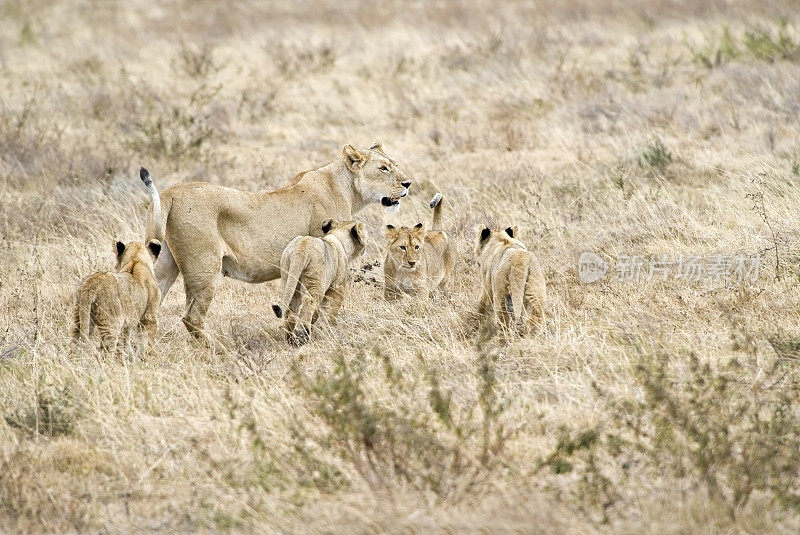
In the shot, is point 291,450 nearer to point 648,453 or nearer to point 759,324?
point 648,453

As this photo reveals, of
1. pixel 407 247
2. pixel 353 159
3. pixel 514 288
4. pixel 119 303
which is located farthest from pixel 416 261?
pixel 119 303

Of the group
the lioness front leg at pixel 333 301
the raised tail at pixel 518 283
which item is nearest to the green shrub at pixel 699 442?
the raised tail at pixel 518 283

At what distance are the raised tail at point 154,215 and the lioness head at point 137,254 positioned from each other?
0.36 ft

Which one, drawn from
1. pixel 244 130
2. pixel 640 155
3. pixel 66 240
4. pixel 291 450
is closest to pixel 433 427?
pixel 291 450

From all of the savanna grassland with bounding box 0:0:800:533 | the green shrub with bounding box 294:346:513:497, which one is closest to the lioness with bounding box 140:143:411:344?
the savanna grassland with bounding box 0:0:800:533

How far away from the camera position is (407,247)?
8789 mm

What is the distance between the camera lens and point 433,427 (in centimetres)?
583

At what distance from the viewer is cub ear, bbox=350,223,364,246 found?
8.41m

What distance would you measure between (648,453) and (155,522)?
2.38 metres

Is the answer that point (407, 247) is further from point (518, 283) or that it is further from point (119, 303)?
point (119, 303)

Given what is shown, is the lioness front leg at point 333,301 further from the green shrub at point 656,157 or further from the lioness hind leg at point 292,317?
the green shrub at point 656,157

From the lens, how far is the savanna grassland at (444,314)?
5148 mm

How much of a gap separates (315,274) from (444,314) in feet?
3.27

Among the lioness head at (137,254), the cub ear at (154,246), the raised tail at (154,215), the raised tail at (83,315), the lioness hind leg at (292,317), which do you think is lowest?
the lioness hind leg at (292,317)
